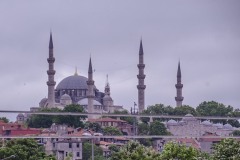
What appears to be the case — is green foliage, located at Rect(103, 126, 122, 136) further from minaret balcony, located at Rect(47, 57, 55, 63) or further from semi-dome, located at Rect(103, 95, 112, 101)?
semi-dome, located at Rect(103, 95, 112, 101)

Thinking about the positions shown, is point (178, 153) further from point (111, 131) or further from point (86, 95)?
point (86, 95)

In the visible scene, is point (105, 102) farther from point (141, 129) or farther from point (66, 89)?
point (141, 129)

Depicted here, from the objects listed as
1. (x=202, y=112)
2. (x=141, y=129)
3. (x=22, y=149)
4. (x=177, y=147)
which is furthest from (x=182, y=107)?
(x=177, y=147)

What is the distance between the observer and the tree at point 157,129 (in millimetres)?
122969

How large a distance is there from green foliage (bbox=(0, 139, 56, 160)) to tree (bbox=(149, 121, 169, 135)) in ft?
179

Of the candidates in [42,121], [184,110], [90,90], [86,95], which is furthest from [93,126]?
[86,95]

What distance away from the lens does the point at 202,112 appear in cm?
14662

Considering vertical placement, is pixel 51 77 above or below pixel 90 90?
above

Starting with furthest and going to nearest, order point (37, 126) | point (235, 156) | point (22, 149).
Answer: point (37, 126)
point (22, 149)
point (235, 156)

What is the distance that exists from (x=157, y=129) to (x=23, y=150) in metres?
58.6

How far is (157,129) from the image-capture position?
124 metres

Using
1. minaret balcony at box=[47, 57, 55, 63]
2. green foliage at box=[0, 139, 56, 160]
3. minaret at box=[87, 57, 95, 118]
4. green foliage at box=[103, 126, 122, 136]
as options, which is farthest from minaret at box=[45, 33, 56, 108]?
green foliage at box=[0, 139, 56, 160]

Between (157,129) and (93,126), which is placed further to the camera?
(157,129)

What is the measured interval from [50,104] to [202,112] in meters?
21.9
